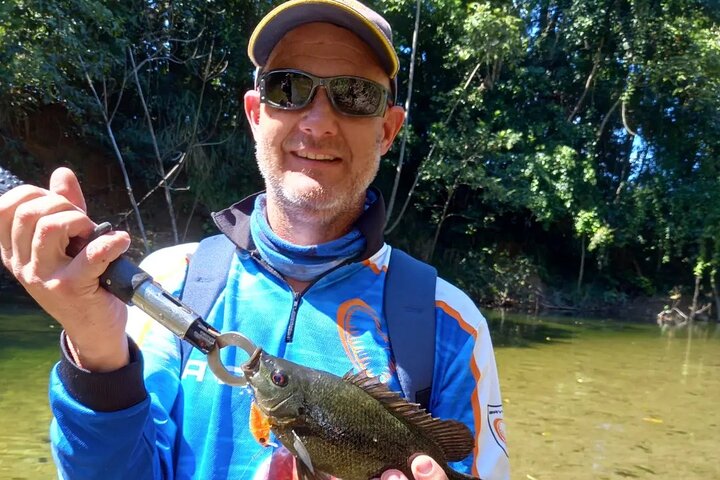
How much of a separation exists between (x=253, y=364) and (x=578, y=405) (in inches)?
310

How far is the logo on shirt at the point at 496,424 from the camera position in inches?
73.9

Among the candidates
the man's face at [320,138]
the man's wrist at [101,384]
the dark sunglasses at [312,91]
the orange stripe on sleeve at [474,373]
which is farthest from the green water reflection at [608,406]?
the man's wrist at [101,384]

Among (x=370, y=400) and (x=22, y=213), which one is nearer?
(x=22, y=213)

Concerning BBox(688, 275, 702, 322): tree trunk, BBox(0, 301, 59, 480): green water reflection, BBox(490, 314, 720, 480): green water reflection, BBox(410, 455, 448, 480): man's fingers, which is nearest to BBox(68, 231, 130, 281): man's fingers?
BBox(410, 455, 448, 480): man's fingers

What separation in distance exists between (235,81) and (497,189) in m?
8.11

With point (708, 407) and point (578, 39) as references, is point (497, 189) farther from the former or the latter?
point (708, 407)

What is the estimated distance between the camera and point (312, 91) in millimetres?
1944

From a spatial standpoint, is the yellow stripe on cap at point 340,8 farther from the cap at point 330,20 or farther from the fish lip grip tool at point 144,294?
the fish lip grip tool at point 144,294

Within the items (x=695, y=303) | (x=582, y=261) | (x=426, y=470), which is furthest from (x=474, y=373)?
(x=695, y=303)

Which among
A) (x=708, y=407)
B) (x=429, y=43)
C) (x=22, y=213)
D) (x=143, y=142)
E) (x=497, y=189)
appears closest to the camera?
(x=22, y=213)

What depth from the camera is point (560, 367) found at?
1104 cm

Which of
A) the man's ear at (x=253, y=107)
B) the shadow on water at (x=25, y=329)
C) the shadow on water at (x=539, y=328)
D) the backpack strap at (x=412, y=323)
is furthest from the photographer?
the shadow on water at (x=539, y=328)

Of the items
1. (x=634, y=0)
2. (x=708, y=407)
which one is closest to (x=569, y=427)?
(x=708, y=407)

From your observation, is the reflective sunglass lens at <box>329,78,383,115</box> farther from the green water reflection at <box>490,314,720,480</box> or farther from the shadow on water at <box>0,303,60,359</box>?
the shadow on water at <box>0,303,60,359</box>
